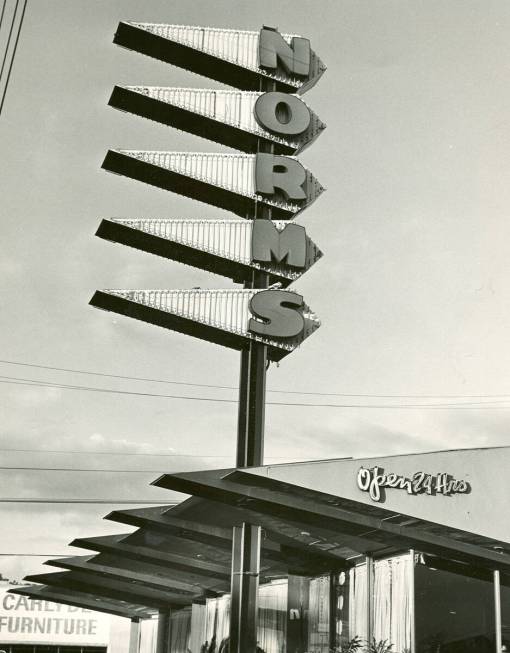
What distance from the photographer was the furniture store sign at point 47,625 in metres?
50.5

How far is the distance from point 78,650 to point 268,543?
3125cm

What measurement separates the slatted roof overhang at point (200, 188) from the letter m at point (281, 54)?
9.42 ft

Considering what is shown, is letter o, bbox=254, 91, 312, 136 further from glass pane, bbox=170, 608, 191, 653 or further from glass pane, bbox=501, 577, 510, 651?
glass pane, bbox=170, 608, 191, 653

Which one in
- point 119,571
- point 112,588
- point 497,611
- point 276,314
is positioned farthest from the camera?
point 112,588

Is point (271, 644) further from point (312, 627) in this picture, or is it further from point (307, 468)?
point (307, 468)

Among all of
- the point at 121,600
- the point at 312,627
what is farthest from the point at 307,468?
the point at 121,600

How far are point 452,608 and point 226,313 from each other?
8.24 metres

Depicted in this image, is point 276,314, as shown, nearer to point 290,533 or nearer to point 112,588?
point 290,533

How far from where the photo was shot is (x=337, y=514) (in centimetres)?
1848

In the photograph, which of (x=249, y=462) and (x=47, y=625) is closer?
(x=249, y=462)

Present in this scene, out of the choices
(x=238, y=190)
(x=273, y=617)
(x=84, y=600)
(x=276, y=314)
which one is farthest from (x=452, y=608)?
(x=84, y=600)

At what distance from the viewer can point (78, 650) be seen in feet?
168

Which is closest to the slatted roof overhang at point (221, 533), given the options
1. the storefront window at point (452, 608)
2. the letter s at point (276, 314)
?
the storefront window at point (452, 608)

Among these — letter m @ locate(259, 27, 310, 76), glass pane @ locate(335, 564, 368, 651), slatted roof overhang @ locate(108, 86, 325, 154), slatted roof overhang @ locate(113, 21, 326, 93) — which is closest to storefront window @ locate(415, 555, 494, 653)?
glass pane @ locate(335, 564, 368, 651)
